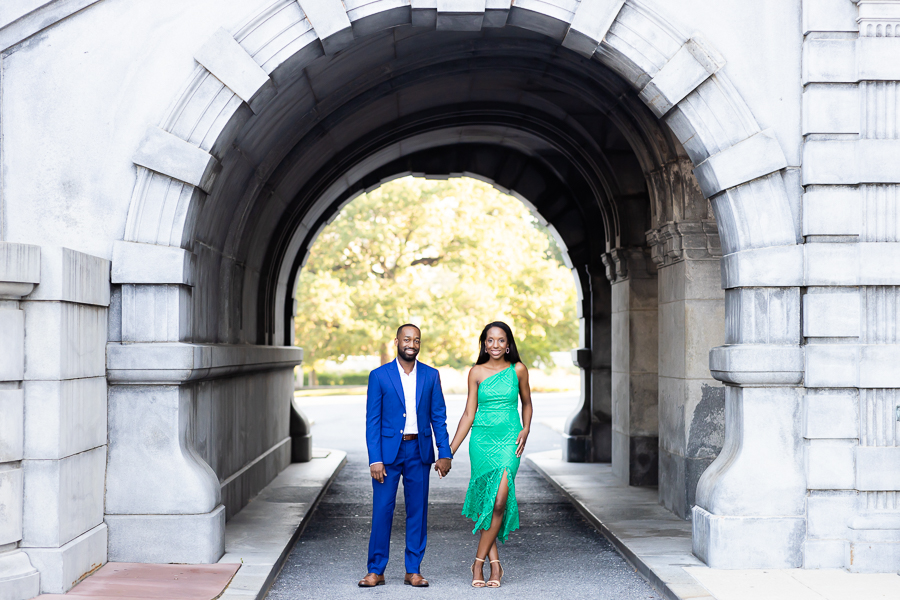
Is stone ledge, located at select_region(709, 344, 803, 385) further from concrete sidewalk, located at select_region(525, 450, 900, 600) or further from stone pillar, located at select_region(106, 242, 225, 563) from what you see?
stone pillar, located at select_region(106, 242, 225, 563)

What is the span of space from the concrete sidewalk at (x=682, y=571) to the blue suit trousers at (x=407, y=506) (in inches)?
67.4

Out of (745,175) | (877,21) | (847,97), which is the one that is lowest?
(745,175)

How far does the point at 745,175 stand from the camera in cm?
683

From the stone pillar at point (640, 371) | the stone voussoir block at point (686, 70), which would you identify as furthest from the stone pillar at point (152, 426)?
the stone pillar at point (640, 371)

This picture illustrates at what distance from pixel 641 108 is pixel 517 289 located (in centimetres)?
2281

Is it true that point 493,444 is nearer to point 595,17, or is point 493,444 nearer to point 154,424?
point 154,424

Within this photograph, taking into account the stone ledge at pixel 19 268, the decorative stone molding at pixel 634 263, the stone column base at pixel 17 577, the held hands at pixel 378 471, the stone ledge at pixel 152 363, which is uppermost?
the decorative stone molding at pixel 634 263

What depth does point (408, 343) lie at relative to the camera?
637 centimetres

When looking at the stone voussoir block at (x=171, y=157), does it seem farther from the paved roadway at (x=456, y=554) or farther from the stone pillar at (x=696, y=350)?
the stone pillar at (x=696, y=350)

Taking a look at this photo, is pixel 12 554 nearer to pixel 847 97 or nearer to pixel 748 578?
pixel 748 578

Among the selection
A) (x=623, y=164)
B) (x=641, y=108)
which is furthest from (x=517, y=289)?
(x=641, y=108)

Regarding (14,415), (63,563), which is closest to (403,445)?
(63,563)

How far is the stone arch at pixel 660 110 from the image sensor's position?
6.68m

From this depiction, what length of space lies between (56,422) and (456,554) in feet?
11.4
